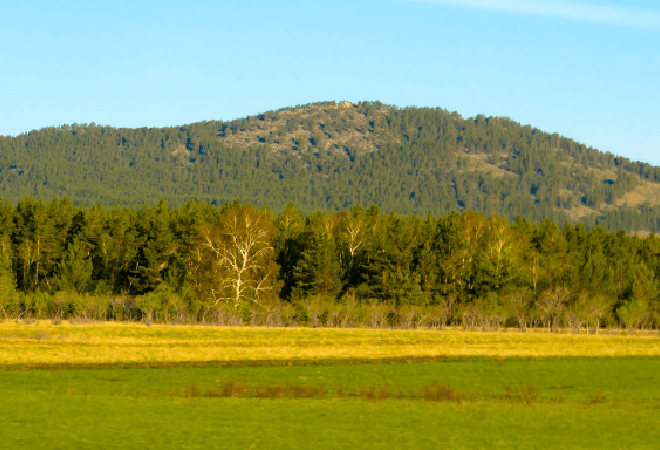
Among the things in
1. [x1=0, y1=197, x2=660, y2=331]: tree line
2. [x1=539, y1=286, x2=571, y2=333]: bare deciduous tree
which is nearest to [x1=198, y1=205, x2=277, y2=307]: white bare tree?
[x1=0, y1=197, x2=660, y2=331]: tree line

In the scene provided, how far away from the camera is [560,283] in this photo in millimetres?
113688

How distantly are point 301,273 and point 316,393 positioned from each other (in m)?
68.9

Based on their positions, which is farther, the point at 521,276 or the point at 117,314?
the point at 521,276

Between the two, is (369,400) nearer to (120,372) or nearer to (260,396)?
(260,396)

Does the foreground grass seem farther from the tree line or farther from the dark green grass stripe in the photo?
the tree line

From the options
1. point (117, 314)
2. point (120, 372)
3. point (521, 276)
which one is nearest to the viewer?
point (120, 372)

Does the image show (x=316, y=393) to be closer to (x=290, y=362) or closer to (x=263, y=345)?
(x=290, y=362)

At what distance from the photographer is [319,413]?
29.2m

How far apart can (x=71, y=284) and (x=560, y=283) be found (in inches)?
2810

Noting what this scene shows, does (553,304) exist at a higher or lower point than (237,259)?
lower

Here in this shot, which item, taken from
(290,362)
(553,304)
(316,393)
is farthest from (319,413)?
(553,304)

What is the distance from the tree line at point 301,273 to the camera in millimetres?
99938

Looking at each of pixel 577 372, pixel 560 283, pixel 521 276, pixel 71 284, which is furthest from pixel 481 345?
pixel 71 284

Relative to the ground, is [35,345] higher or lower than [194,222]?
lower
